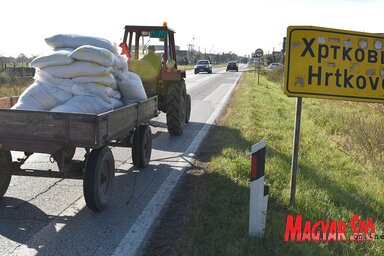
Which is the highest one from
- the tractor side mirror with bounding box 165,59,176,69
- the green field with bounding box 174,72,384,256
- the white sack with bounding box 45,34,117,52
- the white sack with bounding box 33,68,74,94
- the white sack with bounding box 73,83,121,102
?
the white sack with bounding box 45,34,117,52

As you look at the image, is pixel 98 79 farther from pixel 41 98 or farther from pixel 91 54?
pixel 41 98

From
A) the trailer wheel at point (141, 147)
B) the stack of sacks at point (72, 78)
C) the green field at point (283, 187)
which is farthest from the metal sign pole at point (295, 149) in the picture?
the trailer wheel at point (141, 147)

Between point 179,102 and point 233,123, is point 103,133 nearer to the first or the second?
point 179,102

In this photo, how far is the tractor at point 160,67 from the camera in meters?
8.84

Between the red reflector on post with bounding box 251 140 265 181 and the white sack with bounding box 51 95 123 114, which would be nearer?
the red reflector on post with bounding box 251 140 265 181

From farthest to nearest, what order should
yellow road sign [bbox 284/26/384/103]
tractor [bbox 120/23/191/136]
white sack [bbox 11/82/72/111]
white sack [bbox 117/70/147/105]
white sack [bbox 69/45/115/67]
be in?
tractor [bbox 120/23/191/136] → white sack [bbox 117/70/147/105] → white sack [bbox 69/45/115/67] → white sack [bbox 11/82/72/111] → yellow road sign [bbox 284/26/384/103]

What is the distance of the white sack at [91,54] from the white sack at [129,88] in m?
0.72

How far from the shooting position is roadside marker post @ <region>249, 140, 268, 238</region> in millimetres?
3766

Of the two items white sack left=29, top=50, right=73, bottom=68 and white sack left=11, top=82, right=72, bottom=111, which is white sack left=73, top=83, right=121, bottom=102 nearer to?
white sack left=11, top=82, right=72, bottom=111

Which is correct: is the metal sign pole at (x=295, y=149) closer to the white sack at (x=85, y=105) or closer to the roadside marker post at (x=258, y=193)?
the roadside marker post at (x=258, y=193)

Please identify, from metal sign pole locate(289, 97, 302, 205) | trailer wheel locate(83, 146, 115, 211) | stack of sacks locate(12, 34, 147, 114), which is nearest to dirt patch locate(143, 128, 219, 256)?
trailer wheel locate(83, 146, 115, 211)

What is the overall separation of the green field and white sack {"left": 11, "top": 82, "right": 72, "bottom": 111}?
2.03 meters

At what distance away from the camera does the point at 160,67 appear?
916cm

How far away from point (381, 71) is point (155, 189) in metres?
3.03
